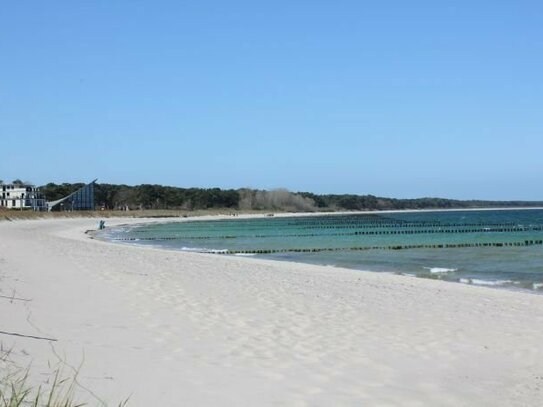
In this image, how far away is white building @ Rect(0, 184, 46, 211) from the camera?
10469cm

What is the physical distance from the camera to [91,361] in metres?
5.34

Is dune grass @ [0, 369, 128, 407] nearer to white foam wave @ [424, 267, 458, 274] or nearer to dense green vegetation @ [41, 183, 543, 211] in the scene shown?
white foam wave @ [424, 267, 458, 274]

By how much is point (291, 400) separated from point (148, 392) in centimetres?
115

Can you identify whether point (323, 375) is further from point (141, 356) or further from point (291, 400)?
point (141, 356)

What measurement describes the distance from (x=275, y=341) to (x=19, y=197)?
4349 inches

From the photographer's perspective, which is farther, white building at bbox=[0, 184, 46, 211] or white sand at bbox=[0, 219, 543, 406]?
white building at bbox=[0, 184, 46, 211]

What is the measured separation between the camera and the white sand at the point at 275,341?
5.04 metres

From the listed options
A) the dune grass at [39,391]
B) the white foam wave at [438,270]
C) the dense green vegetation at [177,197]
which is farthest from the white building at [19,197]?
the dune grass at [39,391]

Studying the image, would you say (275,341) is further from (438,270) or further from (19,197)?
A: (19,197)

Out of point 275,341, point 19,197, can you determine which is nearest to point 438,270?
point 275,341

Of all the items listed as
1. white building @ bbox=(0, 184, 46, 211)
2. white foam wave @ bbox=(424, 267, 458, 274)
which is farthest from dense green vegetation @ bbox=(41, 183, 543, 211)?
white foam wave @ bbox=(424, 267, 458, 274)

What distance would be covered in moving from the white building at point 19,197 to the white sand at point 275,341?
328 ft

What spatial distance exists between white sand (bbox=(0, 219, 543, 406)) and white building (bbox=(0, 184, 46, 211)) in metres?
99.9

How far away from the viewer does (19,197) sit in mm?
107375
